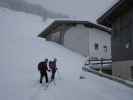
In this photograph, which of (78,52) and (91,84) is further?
(78,52)

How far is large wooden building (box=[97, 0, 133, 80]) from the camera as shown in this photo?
15312mm

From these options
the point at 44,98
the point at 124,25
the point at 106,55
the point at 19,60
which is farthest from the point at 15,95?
the point at 106,55

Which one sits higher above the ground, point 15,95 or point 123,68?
point 123,68

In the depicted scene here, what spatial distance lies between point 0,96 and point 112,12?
443 inches

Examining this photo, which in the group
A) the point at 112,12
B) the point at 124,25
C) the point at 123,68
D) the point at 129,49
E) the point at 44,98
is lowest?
the point at 44,98

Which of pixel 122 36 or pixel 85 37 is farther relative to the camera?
pixel 85 37

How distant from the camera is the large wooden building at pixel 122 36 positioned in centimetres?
1531

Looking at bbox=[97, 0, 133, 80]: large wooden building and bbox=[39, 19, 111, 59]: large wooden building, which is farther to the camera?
bbox=[39, 19, 111, 59]: large wooden building

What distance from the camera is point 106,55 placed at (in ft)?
116

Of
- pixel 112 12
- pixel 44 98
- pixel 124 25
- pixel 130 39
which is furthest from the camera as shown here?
pixel 112 12

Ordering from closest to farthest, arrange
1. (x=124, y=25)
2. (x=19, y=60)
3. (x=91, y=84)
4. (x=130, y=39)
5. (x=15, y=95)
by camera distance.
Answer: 1. (x=15, y=95)
2. (x=91, y=84)
3. (x=130, y=39)
4. (x=124, y=25)
5. (x=19, y=60)

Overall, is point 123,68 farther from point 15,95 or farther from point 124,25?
point 15,95

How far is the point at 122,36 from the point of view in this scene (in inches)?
658

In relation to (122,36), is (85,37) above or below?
above
